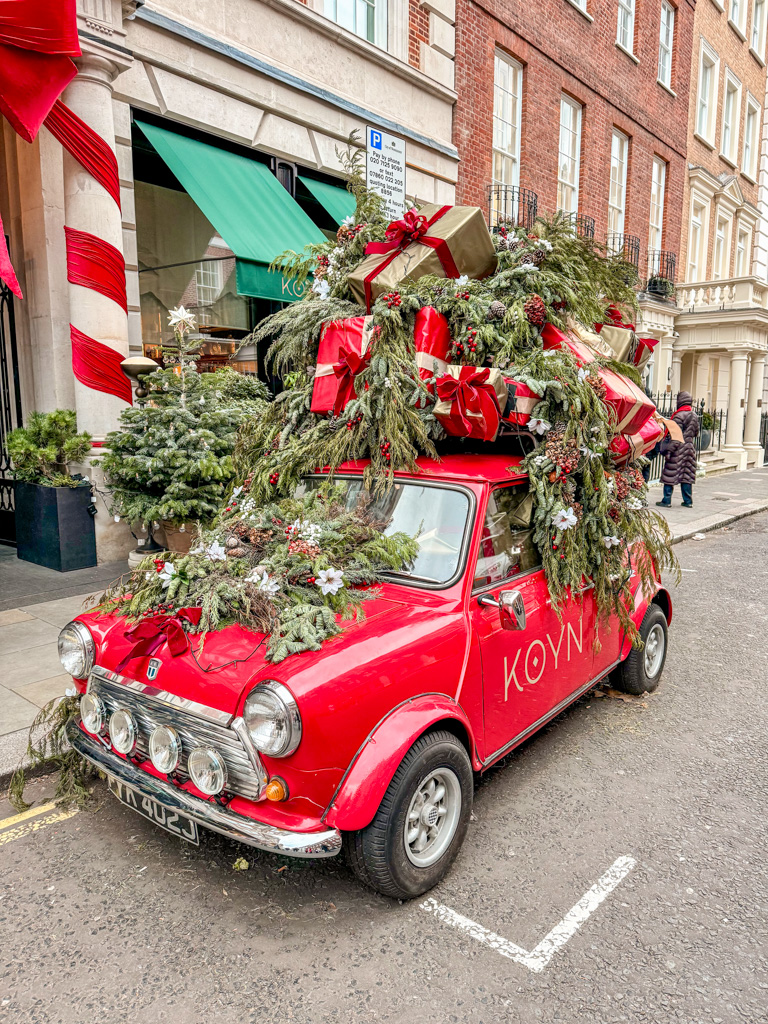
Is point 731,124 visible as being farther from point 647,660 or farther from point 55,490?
point 55,490

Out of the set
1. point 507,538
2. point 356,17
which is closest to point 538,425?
point 507,538

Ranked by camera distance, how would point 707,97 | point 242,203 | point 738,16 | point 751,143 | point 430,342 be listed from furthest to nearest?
point 751,143
point 738,16
point 707,97
point 242,203
point 430,342

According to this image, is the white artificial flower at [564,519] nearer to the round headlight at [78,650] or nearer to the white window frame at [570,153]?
the round headlight at [78,650]

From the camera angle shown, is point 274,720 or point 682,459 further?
point 682,459

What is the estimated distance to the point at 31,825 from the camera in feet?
11.2

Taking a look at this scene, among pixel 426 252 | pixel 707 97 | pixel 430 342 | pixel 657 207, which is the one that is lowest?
pixel 430 342

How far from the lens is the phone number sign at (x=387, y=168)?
5.89 m

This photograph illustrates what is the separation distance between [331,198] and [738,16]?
22.8m

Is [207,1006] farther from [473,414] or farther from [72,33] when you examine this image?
[72,33]

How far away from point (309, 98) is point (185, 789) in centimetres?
1030

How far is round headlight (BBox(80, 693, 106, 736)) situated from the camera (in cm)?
305

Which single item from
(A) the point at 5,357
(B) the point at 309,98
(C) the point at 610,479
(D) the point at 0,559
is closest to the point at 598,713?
(C) the point at 610,479

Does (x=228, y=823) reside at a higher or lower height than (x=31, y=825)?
higher

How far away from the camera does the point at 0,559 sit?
813 cm
